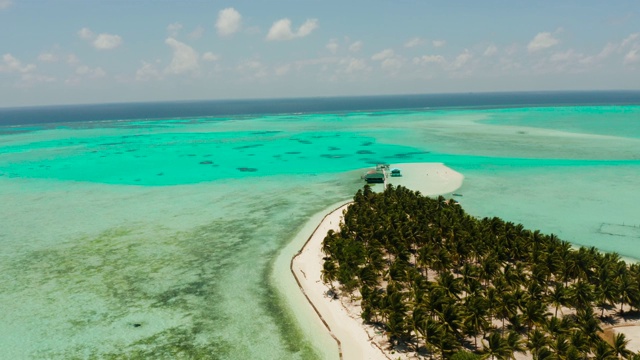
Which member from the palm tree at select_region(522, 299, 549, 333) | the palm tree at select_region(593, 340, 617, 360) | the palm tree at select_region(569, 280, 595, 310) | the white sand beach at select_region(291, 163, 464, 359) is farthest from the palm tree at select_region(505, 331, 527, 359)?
the palm tree at select_region(569, 280, 595, 310)

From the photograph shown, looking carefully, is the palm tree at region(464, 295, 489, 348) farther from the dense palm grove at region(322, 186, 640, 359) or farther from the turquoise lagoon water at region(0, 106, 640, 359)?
the turquoise lagoon water at region(0, 106, 640, 359)

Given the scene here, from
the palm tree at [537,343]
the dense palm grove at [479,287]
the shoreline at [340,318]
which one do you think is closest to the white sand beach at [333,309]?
the shoreline at [340,318]

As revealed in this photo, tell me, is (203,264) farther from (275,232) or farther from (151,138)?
(151,138)

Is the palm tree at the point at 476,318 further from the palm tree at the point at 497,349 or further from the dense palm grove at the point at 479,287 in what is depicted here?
the palm tree at the point at 497,349

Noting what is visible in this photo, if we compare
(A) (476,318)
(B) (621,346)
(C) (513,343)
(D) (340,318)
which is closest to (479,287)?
(A) (476,318)

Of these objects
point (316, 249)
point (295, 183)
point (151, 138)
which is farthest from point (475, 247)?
point (151, 138)

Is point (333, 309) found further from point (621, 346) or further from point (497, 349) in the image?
point (621, 346)

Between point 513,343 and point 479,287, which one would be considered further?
point 479,287
